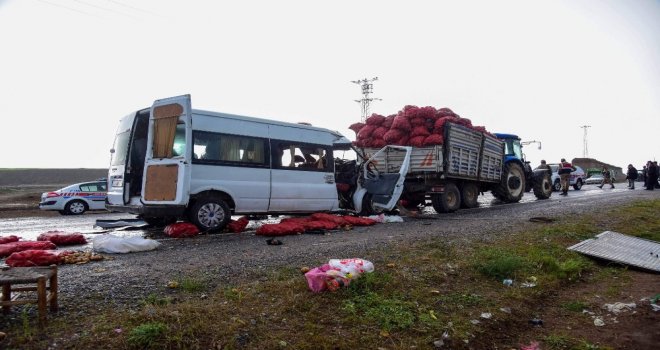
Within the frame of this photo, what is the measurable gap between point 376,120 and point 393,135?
1.34 m

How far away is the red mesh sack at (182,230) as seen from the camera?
7852mm

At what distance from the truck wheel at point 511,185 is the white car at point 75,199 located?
1480 cm

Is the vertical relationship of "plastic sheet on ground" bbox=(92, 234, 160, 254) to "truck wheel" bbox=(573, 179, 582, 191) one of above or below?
below

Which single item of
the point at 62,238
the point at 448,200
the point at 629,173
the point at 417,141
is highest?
the point at 417,141

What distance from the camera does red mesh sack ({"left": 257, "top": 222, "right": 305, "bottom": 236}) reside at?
26.6ft

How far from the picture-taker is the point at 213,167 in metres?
8.30

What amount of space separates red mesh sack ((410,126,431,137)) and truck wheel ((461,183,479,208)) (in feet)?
8.46

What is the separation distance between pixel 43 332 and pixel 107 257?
3.09m

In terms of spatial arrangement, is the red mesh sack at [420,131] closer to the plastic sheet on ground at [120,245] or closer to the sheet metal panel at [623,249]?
the sheet metal panel at [623,249]

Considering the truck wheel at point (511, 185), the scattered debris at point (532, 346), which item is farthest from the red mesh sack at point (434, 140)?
the scattered debris at point (532, 346)

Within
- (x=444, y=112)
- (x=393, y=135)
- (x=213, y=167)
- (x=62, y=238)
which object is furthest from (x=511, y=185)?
(x=62, y=238)

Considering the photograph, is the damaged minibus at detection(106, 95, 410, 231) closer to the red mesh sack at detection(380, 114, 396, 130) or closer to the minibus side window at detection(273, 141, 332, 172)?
the minibus side window at detection(273, 141, 332, 172)

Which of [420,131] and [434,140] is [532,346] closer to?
[434,140]

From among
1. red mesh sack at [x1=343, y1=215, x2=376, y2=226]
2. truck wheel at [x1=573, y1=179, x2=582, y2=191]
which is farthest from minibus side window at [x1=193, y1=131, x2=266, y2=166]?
truck wheel at [x1=573, y1=179, x2=582, y2=191]
